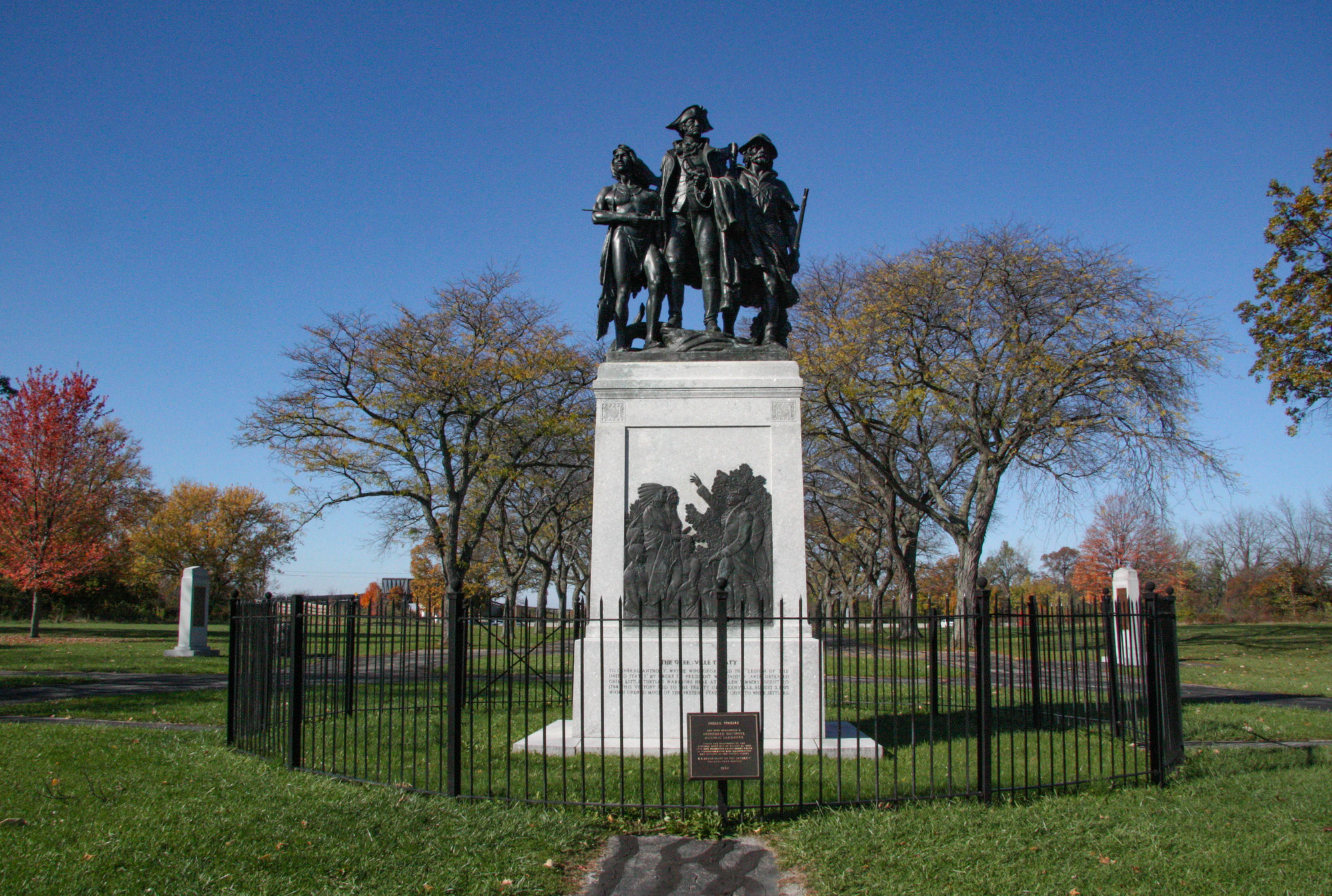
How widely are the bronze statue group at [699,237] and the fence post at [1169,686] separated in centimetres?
485

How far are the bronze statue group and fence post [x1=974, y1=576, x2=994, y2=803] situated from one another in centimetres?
449

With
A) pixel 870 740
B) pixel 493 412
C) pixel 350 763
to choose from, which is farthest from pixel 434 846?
pixel 493 412

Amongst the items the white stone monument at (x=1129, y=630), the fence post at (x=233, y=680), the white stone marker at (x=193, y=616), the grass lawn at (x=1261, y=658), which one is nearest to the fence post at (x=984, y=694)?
the white stone monument at (x=1129, y=630)

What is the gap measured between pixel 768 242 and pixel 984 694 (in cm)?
601

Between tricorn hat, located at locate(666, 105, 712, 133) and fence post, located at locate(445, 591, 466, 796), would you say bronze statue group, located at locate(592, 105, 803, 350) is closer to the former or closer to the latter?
tricorn hat, located at locate(666, 105, 712, 133)

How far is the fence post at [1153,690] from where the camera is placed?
7395mm

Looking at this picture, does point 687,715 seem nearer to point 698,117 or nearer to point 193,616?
point 698,117

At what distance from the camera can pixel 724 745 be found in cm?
617

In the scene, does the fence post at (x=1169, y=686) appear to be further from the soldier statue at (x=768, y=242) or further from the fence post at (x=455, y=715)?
the fence post at (x=455, y=715)

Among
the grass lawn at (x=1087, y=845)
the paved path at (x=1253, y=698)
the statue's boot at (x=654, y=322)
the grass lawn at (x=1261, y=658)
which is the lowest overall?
the grass lawn at (x=1261, y=658)

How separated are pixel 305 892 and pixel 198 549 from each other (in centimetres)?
5994

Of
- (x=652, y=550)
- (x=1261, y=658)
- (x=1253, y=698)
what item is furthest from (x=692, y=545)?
(x=1261, y=658)

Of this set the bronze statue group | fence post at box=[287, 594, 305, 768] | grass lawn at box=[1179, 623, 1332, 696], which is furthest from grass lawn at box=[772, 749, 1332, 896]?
grass lawn at box=[1179, 623, 1332, 696]

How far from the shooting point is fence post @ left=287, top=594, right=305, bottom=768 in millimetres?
7781
